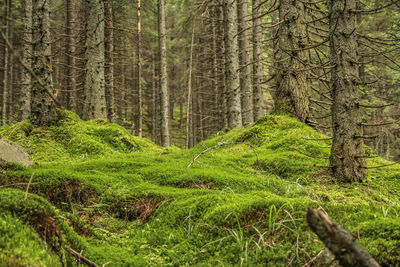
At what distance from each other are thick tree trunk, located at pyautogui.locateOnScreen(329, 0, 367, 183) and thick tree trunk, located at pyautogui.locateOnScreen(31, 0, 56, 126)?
623 centimetres

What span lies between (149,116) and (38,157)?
28.7 metres

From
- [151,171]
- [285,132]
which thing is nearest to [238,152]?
[285,132]

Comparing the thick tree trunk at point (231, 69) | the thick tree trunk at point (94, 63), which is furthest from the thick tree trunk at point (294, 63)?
the thick tree trunk at point (94, 63)

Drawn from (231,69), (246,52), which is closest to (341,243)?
(231,69)

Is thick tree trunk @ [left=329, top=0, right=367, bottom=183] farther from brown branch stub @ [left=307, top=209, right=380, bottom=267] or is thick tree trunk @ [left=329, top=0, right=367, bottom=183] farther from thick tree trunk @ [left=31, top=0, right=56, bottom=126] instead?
thick tree trunk @ [left=31, top=0, right=56, bottom=126]

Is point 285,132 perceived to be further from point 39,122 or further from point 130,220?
point 39,122

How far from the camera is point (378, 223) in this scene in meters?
2.01

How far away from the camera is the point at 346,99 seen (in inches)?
152

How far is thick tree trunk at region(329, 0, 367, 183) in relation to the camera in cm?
385

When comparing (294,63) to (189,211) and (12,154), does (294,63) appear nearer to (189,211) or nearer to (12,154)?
(189,211)

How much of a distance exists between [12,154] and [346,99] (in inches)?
197

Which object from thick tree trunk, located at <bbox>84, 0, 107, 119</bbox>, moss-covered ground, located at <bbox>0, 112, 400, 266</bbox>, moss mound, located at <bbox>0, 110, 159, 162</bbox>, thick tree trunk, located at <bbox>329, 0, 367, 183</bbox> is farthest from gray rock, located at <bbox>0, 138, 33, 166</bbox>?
thick tree trunk, located at <bbox>84, 0, 107, 119</bbox>

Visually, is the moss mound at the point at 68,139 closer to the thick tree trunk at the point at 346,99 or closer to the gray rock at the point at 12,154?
the gray rock at the point at 12,154

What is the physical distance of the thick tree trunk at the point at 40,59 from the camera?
639cm
